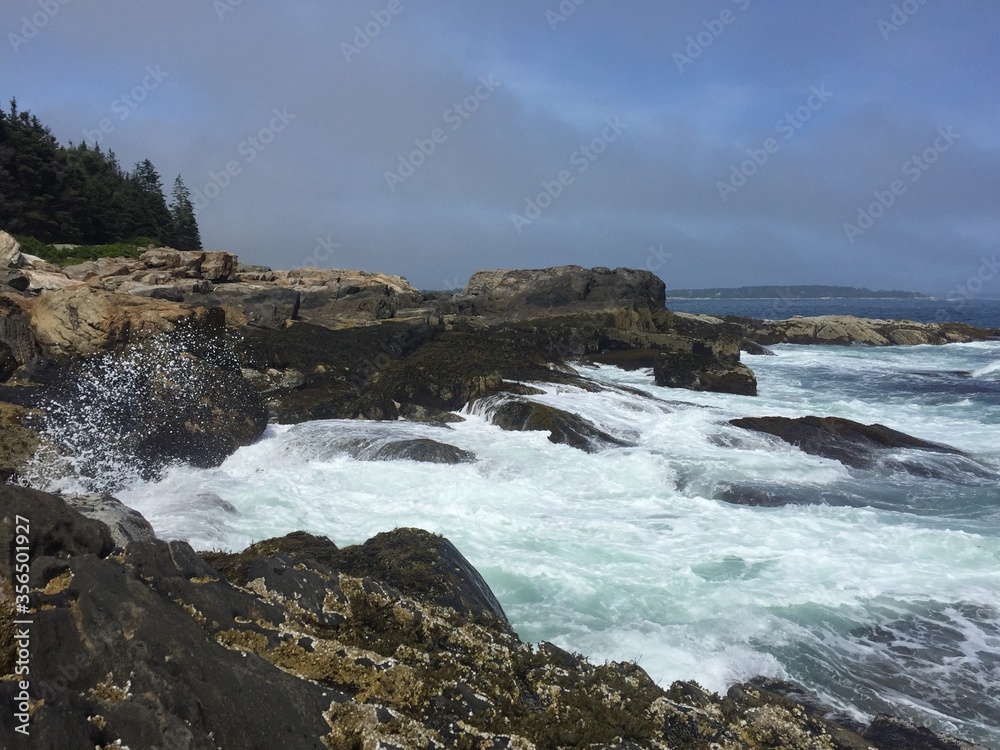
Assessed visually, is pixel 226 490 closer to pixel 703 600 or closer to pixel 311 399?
pixel 311 399

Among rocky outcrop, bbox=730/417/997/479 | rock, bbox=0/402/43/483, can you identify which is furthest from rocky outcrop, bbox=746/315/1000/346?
rock, bbox=0/402/43/483

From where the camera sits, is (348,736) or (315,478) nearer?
(348,736)

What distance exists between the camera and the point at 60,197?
48844mm

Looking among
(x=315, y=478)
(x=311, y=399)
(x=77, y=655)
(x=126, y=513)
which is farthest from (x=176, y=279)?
(x=77, y=655)

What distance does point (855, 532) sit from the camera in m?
12.4

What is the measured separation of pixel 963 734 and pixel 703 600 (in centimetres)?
340

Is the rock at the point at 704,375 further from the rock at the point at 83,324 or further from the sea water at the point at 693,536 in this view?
the rock at the point at 83,324

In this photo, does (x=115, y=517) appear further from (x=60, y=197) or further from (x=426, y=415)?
(x=60, y=197)

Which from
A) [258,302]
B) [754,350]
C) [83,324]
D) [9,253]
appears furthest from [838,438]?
[9,253]

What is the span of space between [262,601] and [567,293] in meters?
50.5

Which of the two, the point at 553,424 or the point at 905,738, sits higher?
the point at 553,424

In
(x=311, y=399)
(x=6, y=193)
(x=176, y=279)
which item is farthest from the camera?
(x=6, y=193)

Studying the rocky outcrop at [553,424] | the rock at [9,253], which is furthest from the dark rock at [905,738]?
the rock at [9,253]

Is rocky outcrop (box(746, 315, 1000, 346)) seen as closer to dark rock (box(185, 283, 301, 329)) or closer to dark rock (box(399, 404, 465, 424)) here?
dark rock (box(185, 283, 301, 329))
